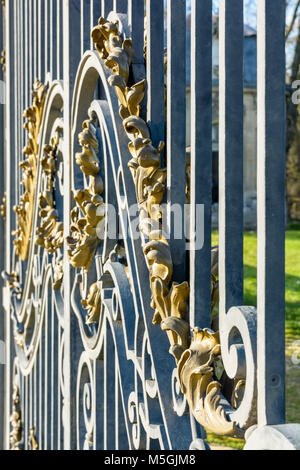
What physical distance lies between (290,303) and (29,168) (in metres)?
3.08

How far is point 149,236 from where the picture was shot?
979 mm

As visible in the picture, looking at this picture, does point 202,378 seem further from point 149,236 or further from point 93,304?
point 93,304

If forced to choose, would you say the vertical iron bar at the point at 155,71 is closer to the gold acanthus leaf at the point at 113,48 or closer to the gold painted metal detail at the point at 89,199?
the gold acanthus leaf at the point at 113,48

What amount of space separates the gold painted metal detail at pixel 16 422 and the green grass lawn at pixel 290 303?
1.45 meters

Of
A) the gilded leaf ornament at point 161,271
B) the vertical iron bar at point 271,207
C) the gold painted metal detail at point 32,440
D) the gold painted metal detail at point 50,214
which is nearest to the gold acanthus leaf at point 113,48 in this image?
the gilded leaf ornament at point 161,271

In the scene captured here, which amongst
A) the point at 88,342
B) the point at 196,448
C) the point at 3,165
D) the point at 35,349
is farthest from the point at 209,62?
the point at 3,165

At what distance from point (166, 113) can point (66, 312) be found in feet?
2.24

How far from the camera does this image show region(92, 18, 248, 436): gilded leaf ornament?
82cm

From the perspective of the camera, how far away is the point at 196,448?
878 millimetres

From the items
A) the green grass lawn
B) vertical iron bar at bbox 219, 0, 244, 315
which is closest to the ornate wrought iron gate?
vertical iron bar at bbox 219, 0, 244, 315

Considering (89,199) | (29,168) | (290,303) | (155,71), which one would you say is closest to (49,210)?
A: (29,168)

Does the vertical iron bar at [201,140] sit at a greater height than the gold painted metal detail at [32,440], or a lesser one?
greater

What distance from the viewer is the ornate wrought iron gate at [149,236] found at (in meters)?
0.69
